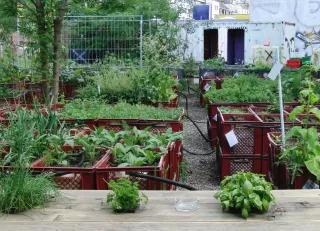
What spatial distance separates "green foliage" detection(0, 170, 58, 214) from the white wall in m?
17.5

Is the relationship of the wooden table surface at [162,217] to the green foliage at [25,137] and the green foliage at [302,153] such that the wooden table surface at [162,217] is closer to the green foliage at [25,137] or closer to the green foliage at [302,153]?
the green foliage at [25,137]

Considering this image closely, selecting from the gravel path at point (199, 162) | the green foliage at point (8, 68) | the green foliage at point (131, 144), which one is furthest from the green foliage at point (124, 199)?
the green foliage at point (8, 68)

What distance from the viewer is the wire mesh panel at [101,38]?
1247cm

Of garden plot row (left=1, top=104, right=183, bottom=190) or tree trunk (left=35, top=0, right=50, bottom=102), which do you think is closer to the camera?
garden plot row (left=1, top=104, right=183, bottom=190)

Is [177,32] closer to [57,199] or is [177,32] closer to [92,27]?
[92,27]

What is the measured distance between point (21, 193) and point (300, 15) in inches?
725

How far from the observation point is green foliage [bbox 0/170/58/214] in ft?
9.41

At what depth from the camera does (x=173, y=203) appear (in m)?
2.97

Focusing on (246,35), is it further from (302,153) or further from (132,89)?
(302,153)

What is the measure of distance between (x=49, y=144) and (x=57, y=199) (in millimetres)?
1718

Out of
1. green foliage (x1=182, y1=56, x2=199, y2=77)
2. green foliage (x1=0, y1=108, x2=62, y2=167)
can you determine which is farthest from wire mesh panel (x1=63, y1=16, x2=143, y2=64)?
green foliage (x1=0, y1=108, x2=62, y2=167)

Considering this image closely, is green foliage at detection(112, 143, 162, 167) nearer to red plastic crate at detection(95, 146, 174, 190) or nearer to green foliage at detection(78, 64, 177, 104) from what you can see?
red plastic crate at detection(95, 146, 174, 190)

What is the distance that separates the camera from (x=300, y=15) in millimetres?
19953

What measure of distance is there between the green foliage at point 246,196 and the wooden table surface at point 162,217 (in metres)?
0.05
